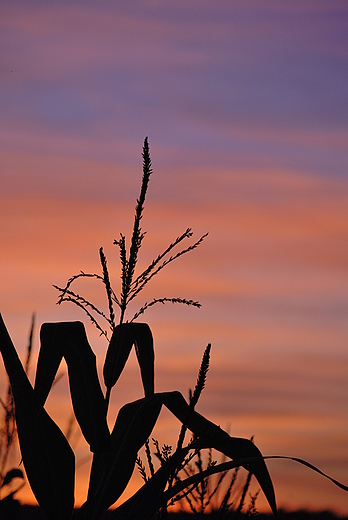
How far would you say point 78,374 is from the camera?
1.98 m

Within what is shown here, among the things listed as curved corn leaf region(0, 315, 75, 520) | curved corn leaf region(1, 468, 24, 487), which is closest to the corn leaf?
curved corn leaf region(0, 315, 75, 520)

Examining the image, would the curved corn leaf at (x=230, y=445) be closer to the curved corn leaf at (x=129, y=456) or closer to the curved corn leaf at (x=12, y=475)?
the curved corn leaf at (x=129, y=456)

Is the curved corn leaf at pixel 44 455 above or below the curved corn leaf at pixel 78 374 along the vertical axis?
below

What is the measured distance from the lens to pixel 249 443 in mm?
2172

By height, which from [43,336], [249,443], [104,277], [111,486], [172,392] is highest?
[104,277]

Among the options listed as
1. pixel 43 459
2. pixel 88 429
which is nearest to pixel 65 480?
pixel 43 459

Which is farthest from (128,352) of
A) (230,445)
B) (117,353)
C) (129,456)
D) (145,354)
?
(230,445)

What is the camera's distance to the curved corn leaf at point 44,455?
77.2 inches

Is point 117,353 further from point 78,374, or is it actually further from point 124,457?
point 124,457

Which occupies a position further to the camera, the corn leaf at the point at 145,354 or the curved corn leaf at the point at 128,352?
the corn leaf at the point at 145,354

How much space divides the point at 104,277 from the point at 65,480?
66cm

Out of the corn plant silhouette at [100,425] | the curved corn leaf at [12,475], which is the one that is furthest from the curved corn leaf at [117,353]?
the curved corn leaf at [12,475]

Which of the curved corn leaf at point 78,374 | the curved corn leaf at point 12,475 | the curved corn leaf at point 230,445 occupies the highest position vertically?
the curved corn leaf at point 78,374

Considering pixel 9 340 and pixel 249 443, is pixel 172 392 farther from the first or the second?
pixel 9 340
